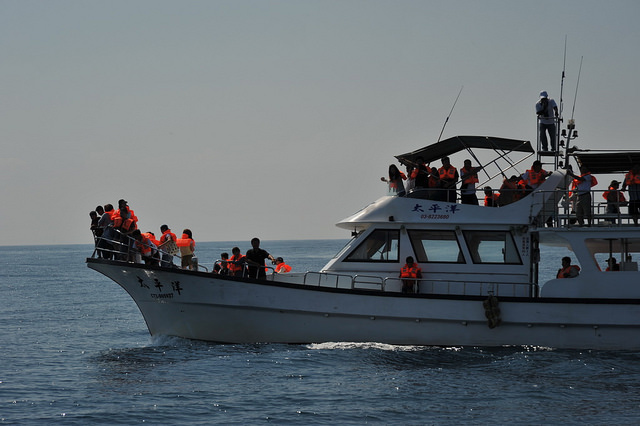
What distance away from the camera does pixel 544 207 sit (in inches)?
678

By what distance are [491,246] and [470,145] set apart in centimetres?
221

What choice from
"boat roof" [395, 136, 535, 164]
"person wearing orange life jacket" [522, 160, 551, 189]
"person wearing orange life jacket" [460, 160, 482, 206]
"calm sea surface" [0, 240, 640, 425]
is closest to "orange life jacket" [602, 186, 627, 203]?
"person wearing orange life jacket" [522, 160, 551, 189]

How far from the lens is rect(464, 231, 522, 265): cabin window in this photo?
17.3 m

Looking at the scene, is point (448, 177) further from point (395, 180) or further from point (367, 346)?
point (367, 346)

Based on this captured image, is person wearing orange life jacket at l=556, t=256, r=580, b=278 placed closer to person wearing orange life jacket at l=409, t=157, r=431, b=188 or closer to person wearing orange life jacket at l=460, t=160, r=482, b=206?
person wearing orange life jacket at l=460, t=160, r=482, b=206

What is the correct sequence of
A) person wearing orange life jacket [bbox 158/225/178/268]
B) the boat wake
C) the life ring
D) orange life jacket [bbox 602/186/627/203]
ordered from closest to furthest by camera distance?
the life ring → the boat wake → orange life jacket [bbox 602/186/627/203] → person wearing orange life jacket [bbox 158/225/178/268]

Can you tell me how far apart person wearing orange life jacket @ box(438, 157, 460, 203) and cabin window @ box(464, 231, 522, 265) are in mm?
858

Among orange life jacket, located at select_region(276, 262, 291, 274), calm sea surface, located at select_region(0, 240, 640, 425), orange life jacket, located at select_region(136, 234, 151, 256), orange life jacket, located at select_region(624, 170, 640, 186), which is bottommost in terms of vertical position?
calm sea surface, located at select_region(0, 240, 640, 425)

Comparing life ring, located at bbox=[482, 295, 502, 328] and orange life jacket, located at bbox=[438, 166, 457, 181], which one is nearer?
A: life ring, located at bbox=[482, 295, 502, 328]

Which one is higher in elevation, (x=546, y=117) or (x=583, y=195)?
(x=546, y=117)

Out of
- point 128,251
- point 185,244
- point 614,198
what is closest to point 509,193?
point 614,198

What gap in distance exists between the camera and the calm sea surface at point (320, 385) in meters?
12.9

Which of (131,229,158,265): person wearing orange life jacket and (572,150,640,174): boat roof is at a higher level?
(572,150,640,174): boat roof

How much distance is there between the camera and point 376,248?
17.6 metres
